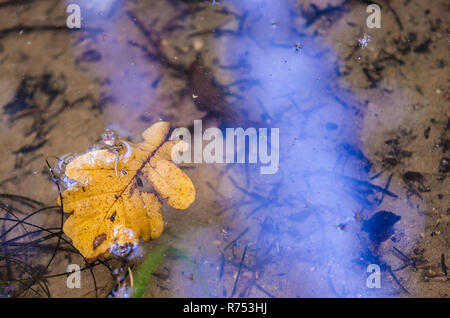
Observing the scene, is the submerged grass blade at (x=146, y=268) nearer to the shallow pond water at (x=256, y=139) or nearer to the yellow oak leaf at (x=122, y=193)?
the shallow pond water at (x=256, y=139)

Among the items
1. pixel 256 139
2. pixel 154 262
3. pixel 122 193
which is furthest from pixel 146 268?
pixel 256 139

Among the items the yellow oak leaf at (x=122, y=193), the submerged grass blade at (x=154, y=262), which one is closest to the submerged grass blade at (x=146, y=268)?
the submerged grass blade at (x=154, y=262)

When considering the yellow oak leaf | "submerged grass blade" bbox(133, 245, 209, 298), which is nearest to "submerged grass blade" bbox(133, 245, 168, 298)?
"submerged grass blade" bbox(133, 245, 209, 298)

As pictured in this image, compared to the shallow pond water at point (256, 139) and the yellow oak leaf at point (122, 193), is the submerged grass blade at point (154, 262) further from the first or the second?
the yellow oak leaf at point (122, 193)

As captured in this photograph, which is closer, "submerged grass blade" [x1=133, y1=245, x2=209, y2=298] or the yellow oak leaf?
the yellow oak leaf

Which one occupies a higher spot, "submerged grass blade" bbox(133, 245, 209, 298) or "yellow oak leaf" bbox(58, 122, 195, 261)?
"yellow oak leaf" bbox(58, 122, 195, 261)

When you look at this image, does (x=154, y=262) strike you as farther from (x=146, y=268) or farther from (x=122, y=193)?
(x=122, y=193)

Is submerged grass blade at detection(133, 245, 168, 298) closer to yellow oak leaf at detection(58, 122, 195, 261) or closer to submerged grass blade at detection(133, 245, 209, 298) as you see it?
submerged grass blade at detection(133, 245, 209, 298)

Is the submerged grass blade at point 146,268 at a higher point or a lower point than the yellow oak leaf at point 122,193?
lower

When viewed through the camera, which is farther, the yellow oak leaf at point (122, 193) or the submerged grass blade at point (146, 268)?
the submerged grass blade at point (146, 268)

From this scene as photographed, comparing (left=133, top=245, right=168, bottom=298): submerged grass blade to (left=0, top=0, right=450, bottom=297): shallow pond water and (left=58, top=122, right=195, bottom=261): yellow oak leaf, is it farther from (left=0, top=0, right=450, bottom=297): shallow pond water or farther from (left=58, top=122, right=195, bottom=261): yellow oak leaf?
(left=58, top=122, right=195, bottom=261): yellow oak leaf
